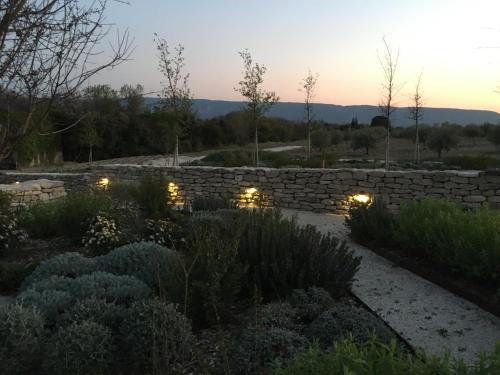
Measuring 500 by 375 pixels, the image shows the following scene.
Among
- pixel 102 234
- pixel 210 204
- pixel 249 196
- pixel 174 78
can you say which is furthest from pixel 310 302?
pixel 174 78

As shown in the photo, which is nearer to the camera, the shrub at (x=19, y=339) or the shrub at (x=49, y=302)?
the shrub at (x=19, y=339)

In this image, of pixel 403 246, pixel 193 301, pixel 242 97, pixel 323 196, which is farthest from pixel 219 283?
pixel 242 97

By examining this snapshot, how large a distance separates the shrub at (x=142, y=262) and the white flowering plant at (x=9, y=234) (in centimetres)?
194

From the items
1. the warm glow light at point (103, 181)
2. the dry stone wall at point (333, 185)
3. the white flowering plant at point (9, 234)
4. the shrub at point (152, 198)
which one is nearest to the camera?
the white flowering plant at point (9, 234)

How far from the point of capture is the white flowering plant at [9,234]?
18.9 feet

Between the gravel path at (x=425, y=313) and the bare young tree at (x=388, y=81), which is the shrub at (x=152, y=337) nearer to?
the gravel path at (x=425, y=313)

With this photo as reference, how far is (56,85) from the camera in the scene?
190 cm

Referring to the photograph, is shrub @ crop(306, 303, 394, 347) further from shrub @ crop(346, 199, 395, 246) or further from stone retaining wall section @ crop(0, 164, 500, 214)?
stone retaining wall section @ crop(0, 164, 500, 214)

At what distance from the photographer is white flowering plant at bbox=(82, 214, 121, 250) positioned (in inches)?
216

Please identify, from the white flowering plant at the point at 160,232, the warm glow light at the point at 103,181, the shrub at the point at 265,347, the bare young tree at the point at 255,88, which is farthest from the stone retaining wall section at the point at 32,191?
the shrub at the point at 265,347

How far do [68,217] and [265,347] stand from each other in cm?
433

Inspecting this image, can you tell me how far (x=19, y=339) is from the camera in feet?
9.26

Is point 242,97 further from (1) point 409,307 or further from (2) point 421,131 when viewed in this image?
(2) point 421,131

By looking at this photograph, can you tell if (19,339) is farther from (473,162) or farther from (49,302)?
(473,162)
